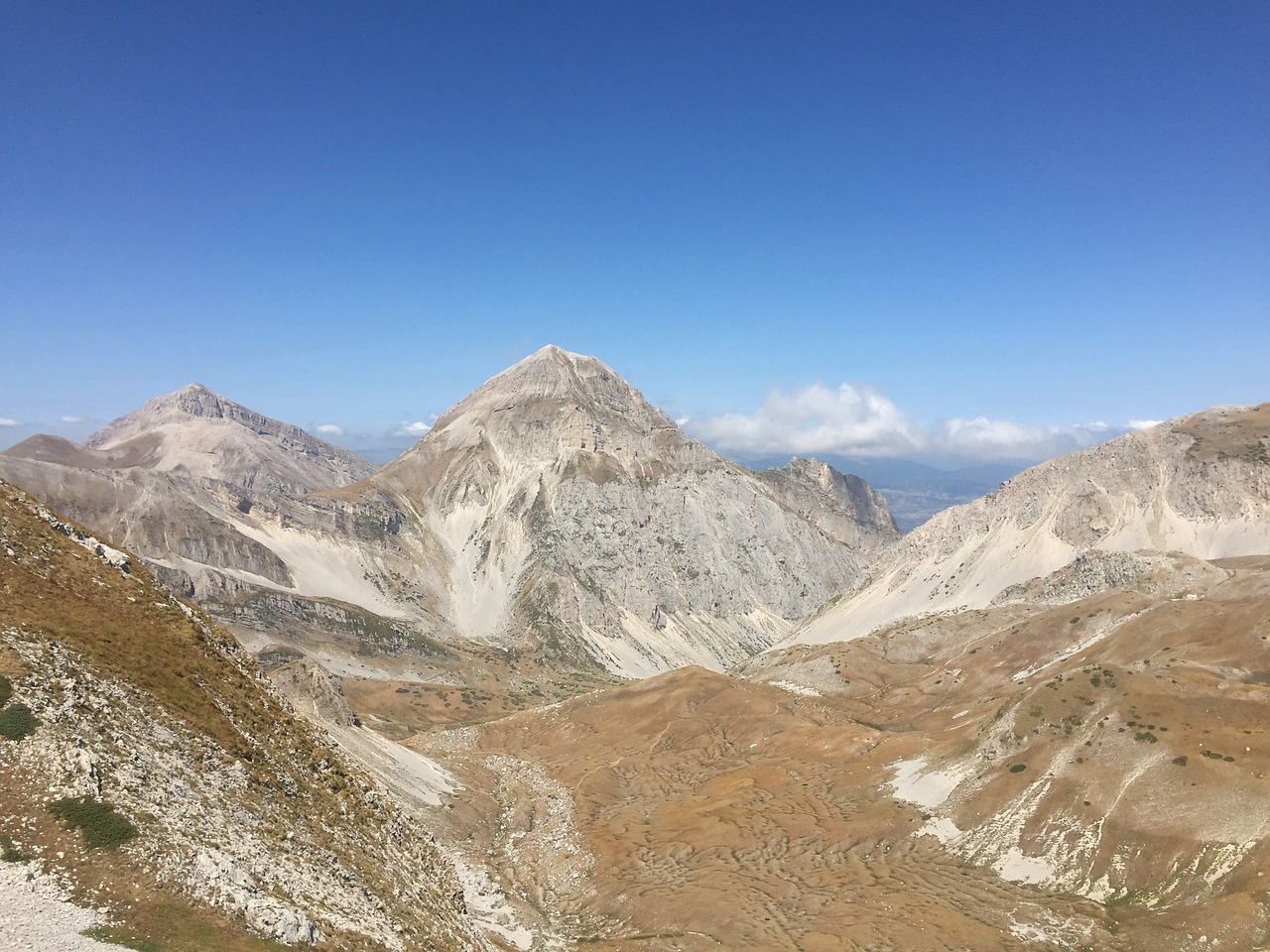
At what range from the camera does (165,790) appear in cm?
1988

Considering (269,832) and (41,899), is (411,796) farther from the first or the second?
(41,899)

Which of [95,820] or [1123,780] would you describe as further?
[1123,780]

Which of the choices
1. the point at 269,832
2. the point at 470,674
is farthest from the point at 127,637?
the point at 470,674

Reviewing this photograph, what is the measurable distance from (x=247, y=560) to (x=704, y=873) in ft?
580

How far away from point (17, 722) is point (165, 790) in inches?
154

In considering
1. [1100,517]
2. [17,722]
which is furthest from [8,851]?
[1100,517]

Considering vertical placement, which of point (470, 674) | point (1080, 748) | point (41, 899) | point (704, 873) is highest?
point (41, 899)

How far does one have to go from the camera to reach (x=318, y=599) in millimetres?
176500

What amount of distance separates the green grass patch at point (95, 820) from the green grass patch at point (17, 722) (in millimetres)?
2273

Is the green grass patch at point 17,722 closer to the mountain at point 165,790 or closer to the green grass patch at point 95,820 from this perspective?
the mountain at point 165,790

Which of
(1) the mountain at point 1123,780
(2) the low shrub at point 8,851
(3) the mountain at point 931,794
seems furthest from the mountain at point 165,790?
(1) the mountain at point 1123,780

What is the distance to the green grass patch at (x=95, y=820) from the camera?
56.1ft

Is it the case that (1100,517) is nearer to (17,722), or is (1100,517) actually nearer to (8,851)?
(17,722)

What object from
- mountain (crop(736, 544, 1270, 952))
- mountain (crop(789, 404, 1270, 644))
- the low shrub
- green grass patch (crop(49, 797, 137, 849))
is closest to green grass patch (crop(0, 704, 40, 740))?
green grass patch (crop(49, 797, 137, 849))
